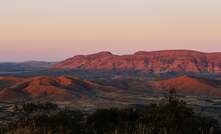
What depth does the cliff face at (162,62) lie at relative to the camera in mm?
171625

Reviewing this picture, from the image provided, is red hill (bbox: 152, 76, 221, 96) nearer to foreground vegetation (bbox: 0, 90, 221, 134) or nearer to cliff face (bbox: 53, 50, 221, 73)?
foreground vegetation (bbox: 0, 90, 221, 134)

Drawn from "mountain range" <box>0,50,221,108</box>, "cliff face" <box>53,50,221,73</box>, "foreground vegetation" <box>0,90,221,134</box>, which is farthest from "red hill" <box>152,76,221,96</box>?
"cliff face" <box>53,50,221,73</box>

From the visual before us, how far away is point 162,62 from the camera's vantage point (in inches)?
6973

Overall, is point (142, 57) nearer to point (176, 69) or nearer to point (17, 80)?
point (176, 69)

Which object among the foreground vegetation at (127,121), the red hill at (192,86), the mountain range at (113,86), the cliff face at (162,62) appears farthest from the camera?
the cliff face at (162,62)

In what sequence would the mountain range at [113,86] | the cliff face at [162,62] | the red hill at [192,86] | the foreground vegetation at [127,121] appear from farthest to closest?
1. the cliff face at [162,62]
2. the red hill at [192,86]
3. the mountain range at [113,86]
4. the foreground vegetation at [127,121]

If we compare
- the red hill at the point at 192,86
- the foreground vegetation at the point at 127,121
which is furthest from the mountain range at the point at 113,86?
the foreground vegetation at the point at 127,121

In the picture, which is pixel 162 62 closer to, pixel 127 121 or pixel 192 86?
pixel 192 86

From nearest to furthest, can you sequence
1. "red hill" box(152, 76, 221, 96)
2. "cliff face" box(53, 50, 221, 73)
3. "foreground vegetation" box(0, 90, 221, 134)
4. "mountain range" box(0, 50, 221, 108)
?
1. "foreground vegetation" box(0, 90, 221, 134)
2. "mountain range" box(0, 50, 221, 108)
3. "red hill" box(152, 76, 221, 96)
4. "cliff face" box(53, 50, 221, 73)

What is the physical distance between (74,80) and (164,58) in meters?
102

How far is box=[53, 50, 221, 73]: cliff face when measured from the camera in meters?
172

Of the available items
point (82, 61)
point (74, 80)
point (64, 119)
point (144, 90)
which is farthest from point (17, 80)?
point (82, 61)

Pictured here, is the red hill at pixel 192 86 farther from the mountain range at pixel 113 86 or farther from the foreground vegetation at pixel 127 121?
the foreground vegetation at pixel 127 121

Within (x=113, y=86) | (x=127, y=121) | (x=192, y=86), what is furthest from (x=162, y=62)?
(x=127, y=121)
